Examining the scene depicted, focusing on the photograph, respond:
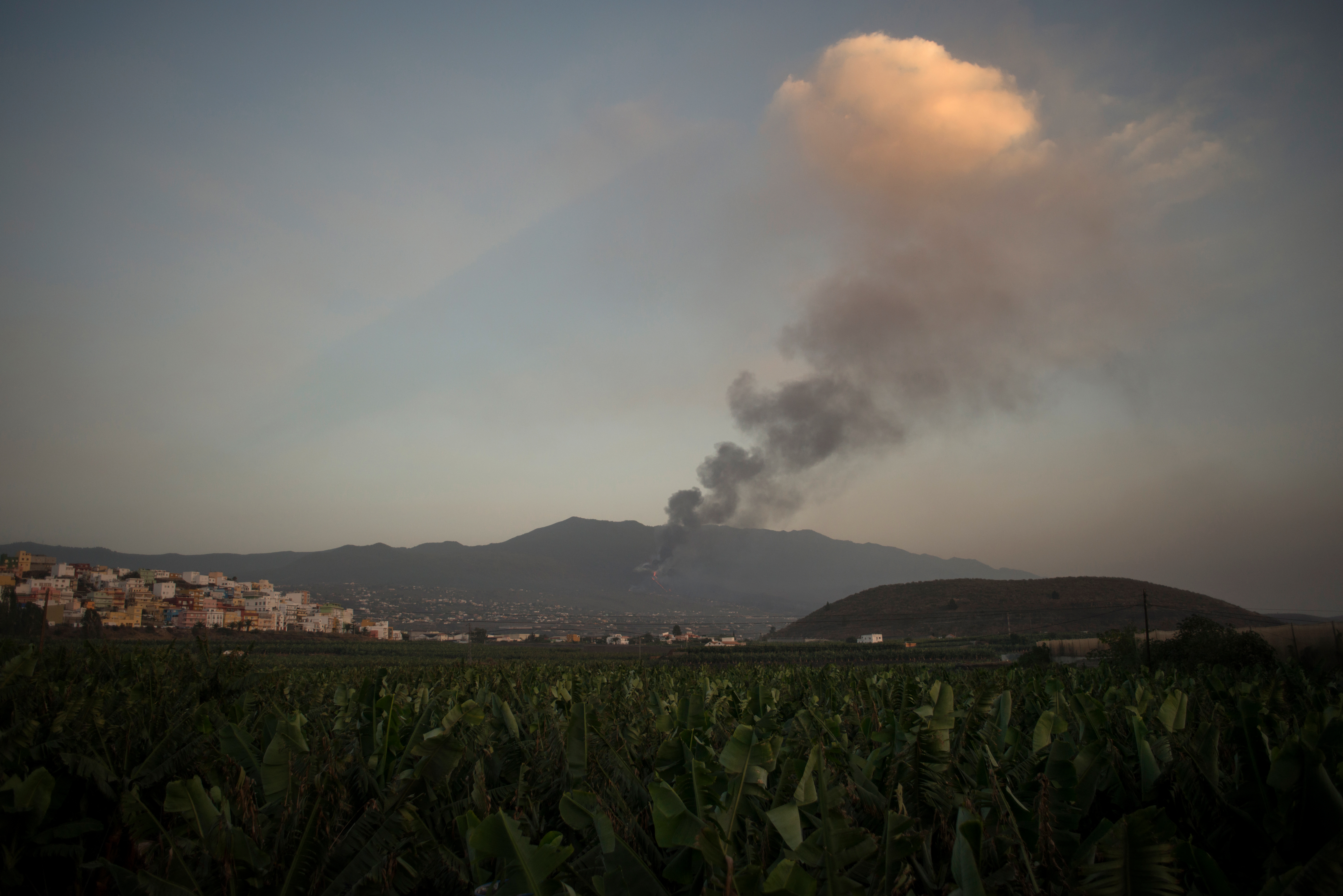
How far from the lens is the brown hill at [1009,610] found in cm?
10094

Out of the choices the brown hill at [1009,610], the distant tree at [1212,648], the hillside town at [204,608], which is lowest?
the hillside town at [204,608]

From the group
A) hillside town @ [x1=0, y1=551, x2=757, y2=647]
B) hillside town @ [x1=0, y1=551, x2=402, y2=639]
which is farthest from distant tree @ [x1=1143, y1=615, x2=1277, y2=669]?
hillside town @ [x1=0, y1=551, x2=402, y2=639]

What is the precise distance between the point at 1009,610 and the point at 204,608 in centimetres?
15050

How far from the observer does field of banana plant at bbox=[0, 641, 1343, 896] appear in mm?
1986

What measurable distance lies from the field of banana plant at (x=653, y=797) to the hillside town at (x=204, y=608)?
3616 inches

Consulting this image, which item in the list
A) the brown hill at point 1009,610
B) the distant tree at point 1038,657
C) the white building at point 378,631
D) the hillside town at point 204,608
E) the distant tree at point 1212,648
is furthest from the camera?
the white building at point 378,631

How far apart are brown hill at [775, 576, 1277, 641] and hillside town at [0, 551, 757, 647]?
23.5 metres

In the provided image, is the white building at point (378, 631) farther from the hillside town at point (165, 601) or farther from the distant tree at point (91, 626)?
the distant tree at point (91, 626)

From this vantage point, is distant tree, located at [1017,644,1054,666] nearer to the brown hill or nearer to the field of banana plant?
the field of banana plant

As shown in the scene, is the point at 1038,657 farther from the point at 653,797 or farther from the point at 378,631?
the point at 378,631

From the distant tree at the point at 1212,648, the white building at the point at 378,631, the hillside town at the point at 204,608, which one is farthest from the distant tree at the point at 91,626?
the white building at the point at 378,631

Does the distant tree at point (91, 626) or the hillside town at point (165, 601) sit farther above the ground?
the distant tree at point (91, 626)

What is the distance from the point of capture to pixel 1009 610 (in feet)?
365

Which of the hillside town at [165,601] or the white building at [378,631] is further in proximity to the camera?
the white building at [378,631]
